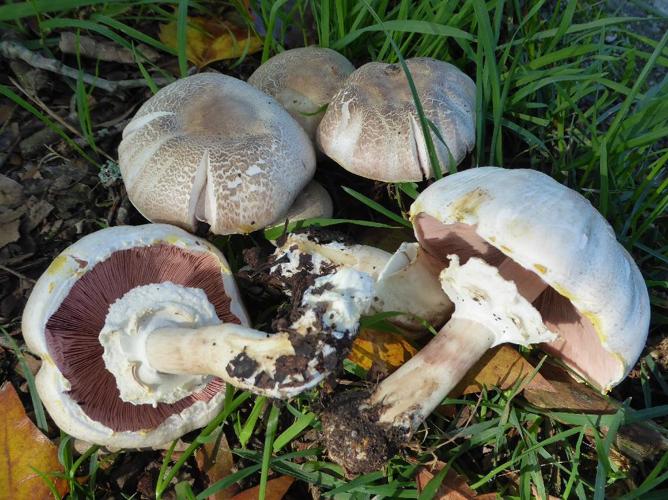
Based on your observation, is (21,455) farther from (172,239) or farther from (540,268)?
(540,268)

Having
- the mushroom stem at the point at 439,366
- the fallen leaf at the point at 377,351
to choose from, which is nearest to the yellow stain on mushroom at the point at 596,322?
the mushroom stem at the point at 439,366

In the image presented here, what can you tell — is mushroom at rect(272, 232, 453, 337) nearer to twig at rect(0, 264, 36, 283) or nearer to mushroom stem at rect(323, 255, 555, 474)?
mushroom stem at rect(323, 255, 555, 474)

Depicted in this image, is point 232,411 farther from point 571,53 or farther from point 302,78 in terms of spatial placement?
point 571,53

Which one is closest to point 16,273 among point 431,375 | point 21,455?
point 21,455

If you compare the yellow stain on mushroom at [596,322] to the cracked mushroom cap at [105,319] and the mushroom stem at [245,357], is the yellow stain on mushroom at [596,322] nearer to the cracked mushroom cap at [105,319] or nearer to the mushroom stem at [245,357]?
the mushroom stem at [245,357]

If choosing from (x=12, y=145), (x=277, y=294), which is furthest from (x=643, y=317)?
(x=12, y=145)

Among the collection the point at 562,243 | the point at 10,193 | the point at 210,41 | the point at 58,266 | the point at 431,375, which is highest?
the point at 210,41
